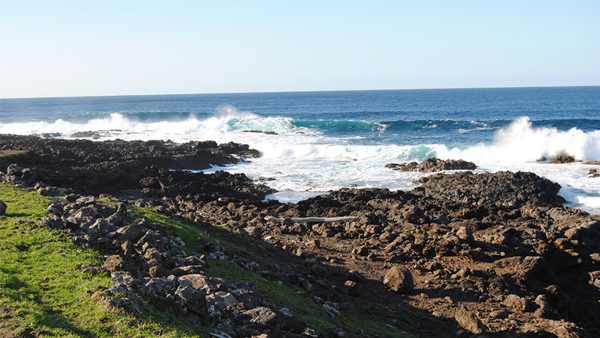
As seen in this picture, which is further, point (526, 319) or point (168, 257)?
point (526, 319)

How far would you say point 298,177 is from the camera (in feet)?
115

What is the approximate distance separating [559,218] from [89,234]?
17.6 m

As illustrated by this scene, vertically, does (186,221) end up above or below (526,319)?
above

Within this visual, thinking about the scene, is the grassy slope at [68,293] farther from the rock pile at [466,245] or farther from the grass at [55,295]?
the rock pile at [466,245]

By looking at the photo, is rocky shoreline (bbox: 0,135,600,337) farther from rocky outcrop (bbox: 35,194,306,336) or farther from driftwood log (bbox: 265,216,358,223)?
driftwood log (bbox: 265,216,358,223)

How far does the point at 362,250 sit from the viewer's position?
58.3ft

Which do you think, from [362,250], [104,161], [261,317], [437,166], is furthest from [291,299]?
[437,166]

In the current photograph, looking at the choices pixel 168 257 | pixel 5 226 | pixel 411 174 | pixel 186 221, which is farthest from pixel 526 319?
pixel 411 174

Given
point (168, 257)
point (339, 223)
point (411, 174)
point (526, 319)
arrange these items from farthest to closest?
point (411, 174) < point (339, 223) < point (526, 319) < point (168, 257)

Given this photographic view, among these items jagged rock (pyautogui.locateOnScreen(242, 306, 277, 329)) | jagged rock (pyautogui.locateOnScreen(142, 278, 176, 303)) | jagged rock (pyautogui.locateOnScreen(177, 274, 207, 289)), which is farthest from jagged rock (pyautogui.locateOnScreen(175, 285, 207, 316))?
jagged rock (pyautogui.locateOnScreen(242, 306, 277, 329))

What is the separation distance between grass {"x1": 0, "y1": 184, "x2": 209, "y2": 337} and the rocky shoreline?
0.31m

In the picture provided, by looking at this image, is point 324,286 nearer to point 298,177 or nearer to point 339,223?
point 339,223

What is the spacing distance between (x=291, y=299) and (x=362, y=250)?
6687 millimetres

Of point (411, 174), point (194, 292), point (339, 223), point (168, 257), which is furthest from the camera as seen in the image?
point (411, 174)
